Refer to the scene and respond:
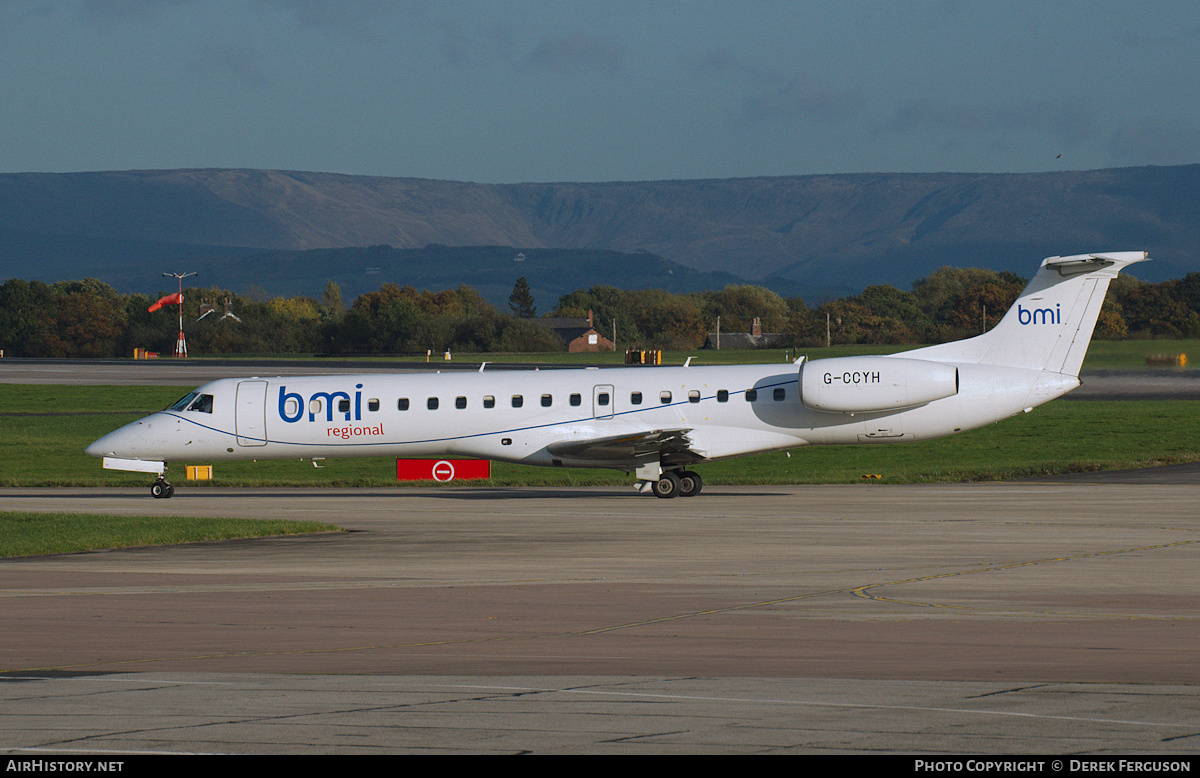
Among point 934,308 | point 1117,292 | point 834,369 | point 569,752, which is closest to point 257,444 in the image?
point 834,369

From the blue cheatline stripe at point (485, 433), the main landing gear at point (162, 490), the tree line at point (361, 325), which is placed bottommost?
the main landing gear at point (162, 490)

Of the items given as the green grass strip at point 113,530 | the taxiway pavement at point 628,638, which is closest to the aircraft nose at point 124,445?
the green grass strip at point 113,530

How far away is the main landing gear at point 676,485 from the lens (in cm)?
3038

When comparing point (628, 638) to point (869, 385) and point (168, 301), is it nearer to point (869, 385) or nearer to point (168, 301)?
point (869, 385)

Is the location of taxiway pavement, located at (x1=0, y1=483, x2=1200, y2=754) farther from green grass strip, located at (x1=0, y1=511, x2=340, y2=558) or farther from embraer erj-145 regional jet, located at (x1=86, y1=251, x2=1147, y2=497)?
embraer erj-145 regional jet, located at (x1=86, y1=251, x2=1147, y2=497)

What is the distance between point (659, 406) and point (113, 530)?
1211 centimetres

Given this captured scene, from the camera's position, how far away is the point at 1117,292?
331ft

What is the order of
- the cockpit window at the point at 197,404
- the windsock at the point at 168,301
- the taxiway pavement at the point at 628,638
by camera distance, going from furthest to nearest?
1. the windsock at the point at 168,301
2. the cockpit window at the point at 197,404
3. the taxiway pavement at the point at 628,638

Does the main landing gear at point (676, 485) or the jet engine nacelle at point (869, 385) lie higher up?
the jet engine nacelle at point (869, 385)

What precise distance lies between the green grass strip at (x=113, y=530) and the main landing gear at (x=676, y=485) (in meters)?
8.89

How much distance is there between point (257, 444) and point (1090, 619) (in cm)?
2238

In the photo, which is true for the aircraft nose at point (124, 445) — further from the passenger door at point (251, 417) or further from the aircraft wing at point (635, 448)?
the aircraft wing at point (635, 448)

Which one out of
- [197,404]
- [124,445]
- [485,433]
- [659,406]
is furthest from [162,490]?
[659,406]

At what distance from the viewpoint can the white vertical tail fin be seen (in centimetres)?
2925
